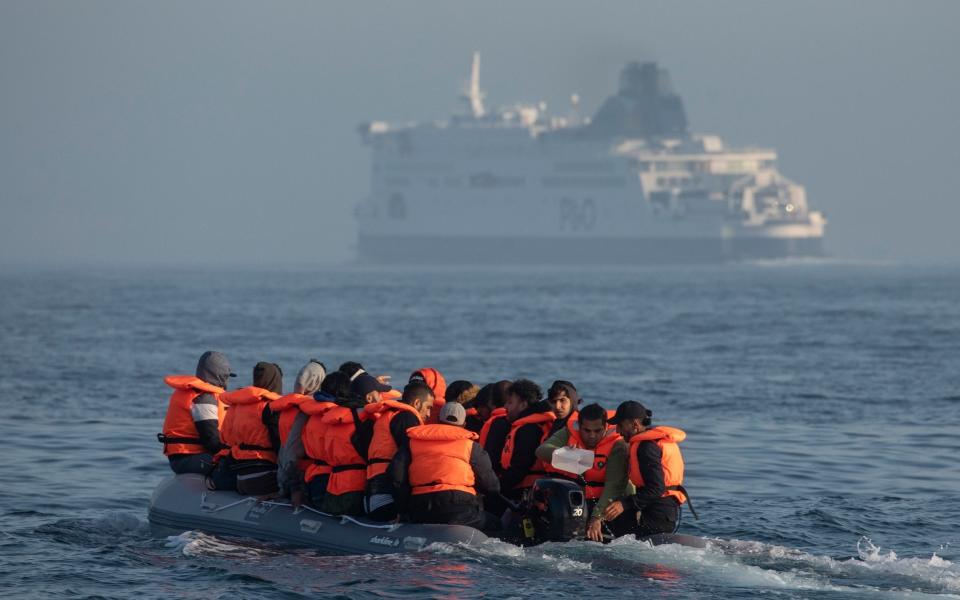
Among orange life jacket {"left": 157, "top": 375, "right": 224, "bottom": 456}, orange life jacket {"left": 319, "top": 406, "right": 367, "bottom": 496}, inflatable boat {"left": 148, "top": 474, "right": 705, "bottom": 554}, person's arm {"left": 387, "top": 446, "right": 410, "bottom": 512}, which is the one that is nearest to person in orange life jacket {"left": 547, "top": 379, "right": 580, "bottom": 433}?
inflatable boat {"left": 148, "top": 474, "right": 705, "bottom": 554}

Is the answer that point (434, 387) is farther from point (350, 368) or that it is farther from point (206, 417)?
point (206, 417)

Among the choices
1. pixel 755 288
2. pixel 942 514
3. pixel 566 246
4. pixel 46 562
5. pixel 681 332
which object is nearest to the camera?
pixel 46 562

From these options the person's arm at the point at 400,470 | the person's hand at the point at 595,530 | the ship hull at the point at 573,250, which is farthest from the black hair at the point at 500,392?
the ship hull at the point at 573,250

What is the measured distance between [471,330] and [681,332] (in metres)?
6.26

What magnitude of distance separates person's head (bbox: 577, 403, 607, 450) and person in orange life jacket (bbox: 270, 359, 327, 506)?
7.71 feet

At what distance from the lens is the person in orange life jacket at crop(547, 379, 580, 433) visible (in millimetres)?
12703

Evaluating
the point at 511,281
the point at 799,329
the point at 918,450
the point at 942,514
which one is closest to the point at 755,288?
the point at 511,281

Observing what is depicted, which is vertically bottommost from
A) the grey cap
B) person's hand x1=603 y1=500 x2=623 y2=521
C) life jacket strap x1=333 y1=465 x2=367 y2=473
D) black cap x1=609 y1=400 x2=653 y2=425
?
person's hand x1=603 y1=500 x2=623 y2=521

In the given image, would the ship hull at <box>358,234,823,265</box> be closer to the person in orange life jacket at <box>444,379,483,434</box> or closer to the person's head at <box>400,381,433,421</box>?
the person in orange life jacket at <box>444,379,483,434</box>

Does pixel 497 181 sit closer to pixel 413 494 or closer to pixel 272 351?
pixel 272 351

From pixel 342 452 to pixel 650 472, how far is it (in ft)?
8.71

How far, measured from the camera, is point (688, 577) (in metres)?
11.9

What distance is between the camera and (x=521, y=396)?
1285cm

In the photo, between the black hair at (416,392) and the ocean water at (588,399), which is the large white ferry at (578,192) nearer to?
the ocean water at (588,399)
